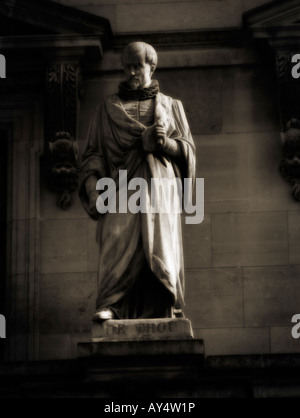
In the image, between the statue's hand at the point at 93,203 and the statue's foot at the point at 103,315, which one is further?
the statue's hand at the point at 93,203

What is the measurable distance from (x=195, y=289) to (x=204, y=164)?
142cm

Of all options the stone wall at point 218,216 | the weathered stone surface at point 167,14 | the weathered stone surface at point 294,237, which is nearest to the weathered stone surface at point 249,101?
the stone wall at point 218,216

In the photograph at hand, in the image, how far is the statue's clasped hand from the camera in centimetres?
2173

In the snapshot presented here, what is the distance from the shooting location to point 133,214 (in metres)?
21.7

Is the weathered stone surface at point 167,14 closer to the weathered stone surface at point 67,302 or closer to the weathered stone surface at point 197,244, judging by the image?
the weathered stone surface at point 197,244

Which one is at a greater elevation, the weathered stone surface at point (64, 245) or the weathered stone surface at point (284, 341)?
the weathered stone surface at point (64, 245)

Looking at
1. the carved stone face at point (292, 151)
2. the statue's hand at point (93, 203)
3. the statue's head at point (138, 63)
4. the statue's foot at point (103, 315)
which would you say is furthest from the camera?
the carved stone face at point (292, 151)

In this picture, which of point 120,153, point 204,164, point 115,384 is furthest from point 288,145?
point 115,384

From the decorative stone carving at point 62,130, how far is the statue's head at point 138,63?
6.68 feet

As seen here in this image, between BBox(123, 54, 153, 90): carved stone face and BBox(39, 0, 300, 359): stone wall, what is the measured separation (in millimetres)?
2149

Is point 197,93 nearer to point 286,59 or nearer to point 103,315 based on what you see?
point 286,59

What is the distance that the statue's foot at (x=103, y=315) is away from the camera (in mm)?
21266

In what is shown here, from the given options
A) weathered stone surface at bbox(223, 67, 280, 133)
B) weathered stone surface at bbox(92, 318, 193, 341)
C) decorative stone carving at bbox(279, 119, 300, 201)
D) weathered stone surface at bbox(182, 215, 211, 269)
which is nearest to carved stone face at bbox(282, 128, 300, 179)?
decorative stone carving at bbox(279, 119, 300, 201)

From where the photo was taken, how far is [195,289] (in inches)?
936
